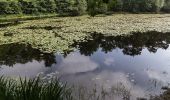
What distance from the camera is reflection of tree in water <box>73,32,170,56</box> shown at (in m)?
26.9

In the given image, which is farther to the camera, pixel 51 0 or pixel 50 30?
pixel 51 0

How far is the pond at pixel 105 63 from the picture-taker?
17.6 metres

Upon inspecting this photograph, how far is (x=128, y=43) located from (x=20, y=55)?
10087mm

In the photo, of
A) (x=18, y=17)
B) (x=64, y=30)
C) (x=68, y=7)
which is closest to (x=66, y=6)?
(x=68, y=7)

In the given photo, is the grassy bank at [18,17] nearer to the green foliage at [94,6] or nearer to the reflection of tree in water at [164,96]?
the reflection of tree in water at [164,96]

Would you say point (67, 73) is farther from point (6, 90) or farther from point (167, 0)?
point (167, 0)

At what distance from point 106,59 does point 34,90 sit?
1718 cm

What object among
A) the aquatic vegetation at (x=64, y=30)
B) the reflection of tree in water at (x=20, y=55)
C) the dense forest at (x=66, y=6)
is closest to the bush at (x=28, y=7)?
the dense forest at (x=66, y=6)

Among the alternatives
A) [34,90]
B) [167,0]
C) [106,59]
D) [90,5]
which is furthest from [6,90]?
[167,0]

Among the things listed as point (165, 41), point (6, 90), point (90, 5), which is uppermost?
point (90, 5)

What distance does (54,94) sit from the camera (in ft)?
22.0

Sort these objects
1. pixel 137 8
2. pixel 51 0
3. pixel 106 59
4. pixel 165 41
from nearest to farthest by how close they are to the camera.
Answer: pixel 106 59, pixel 165 41, pixel 51 0, pixel 137 8

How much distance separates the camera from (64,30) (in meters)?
35.6

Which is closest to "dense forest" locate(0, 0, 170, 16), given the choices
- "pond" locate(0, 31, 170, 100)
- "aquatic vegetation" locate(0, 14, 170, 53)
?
"aquatic vegetation" locate(0, 14, 170, 53)
